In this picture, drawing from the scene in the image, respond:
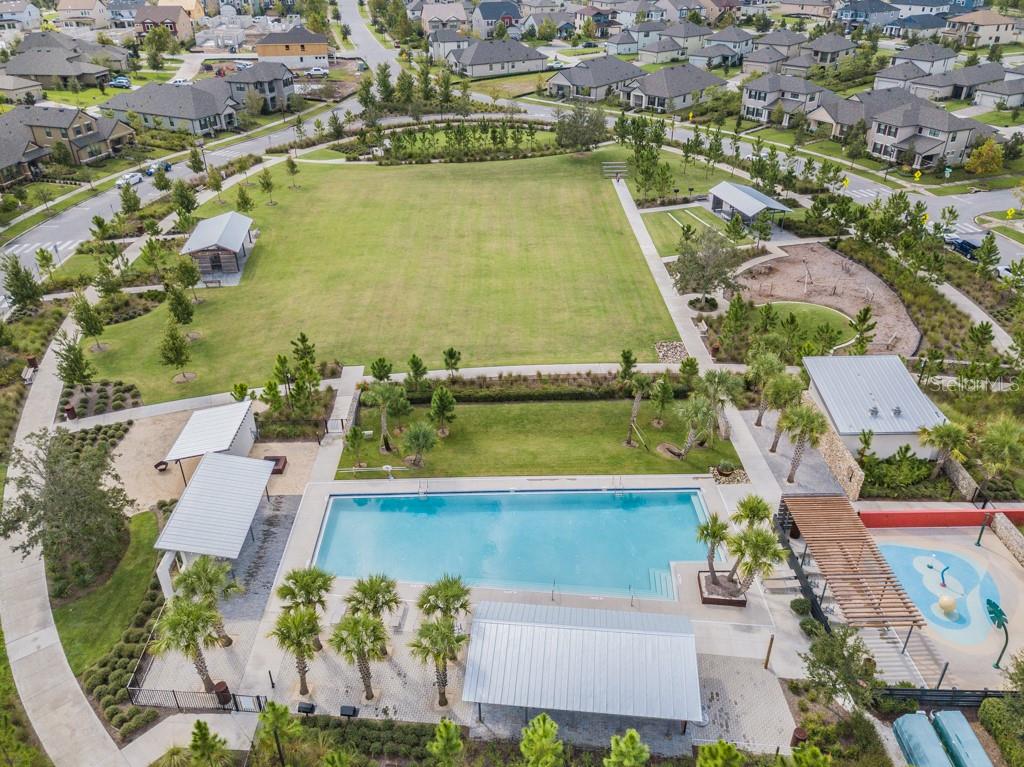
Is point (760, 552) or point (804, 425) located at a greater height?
point (804, 425)

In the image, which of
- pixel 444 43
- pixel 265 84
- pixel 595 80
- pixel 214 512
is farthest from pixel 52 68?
pixel 214 512

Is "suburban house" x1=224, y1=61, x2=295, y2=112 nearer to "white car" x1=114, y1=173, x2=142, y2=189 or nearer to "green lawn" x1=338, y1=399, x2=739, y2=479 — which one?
"white car" x1=114, y1=173, x2=142, y2=189

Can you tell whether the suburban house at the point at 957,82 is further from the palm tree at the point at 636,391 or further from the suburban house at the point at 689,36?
the palm tree at the point at 636,391

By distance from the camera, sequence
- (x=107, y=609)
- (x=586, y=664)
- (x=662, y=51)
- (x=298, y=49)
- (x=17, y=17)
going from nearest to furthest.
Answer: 1. (x=586, y=664)
2. (x=107, y=609)
3. (x=298, y=49)
4. (x=662, y=51)
5. (x=17, y=17)

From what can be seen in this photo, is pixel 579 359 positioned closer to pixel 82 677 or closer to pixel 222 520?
pixel 222 520

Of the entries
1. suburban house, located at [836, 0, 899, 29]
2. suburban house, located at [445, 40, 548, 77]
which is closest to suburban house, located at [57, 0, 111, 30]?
suburban house, located at [445, 40, 548, 77]

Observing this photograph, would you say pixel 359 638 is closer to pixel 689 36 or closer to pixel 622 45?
pixel 689 36

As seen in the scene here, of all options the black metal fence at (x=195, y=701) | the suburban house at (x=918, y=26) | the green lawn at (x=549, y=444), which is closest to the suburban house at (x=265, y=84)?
the green lawn at (x=549, y=444)
